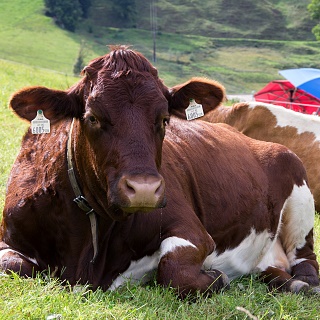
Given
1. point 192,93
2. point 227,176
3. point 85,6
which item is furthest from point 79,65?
point 192,93

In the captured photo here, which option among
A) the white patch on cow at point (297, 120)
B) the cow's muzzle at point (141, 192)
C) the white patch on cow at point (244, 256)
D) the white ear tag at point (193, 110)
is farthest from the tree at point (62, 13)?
the cow's muzzle at point (141, 192)

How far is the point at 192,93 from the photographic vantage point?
550 centimetres

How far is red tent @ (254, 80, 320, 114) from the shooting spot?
2619 cm

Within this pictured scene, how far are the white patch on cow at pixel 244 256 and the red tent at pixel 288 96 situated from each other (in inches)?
731

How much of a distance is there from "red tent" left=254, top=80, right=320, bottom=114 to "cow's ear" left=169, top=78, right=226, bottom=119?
19846 millimetres

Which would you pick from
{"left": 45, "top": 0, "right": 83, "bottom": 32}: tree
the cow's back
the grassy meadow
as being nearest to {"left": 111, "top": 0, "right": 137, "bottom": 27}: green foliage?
the grassy meadow

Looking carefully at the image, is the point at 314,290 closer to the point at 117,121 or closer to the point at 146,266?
the point at 146,266

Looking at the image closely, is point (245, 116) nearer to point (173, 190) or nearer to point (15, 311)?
point (173, 190)

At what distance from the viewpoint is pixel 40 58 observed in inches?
3002

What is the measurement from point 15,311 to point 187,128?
138 inches

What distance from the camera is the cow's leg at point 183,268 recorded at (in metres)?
4.89

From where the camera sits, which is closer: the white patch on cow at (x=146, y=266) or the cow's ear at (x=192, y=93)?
the white patch on cow at (x=146, y=266)

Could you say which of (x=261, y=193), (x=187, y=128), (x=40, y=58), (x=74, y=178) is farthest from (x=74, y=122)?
(x=40, y=58)

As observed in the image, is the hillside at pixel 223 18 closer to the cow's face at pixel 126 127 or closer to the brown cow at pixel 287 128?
the brown cow at pixel 287 128
